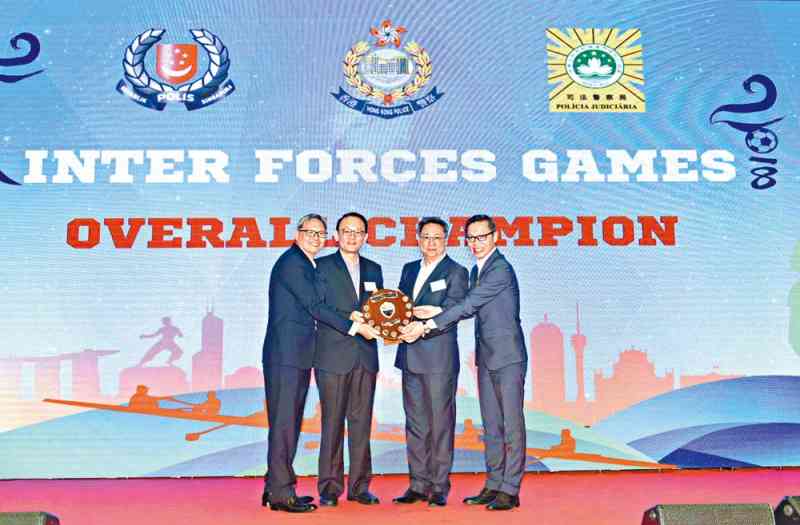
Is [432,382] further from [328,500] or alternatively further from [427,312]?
[328,500]

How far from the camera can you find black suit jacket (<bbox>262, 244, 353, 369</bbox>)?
371 centimetres

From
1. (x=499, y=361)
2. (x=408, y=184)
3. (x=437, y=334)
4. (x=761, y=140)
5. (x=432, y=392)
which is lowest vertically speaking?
(x=432, y=392)

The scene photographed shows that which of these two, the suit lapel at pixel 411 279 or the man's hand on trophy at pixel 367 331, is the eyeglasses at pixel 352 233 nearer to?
the suit lapel at pixel 411 279

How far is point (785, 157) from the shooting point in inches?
199

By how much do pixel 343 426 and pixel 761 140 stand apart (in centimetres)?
332

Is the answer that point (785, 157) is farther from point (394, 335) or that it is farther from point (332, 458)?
point (332, 458)

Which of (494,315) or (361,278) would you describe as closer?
(494,315)

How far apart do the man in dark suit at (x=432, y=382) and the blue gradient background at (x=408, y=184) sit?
3.08 feet

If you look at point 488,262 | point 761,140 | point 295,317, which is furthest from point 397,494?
point 761,140

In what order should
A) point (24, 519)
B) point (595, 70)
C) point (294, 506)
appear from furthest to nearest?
point (595, 70) → point (294, 506) → point (24, 519)

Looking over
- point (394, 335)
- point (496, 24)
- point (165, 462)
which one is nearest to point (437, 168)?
point (496, 24)

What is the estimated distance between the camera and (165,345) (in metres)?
4.73

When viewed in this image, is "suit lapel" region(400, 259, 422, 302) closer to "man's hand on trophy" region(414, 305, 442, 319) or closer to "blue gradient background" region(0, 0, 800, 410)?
"man's hand on trophy" region(414, 305, 442, 319)

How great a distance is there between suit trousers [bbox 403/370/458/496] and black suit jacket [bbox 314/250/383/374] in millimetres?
273
